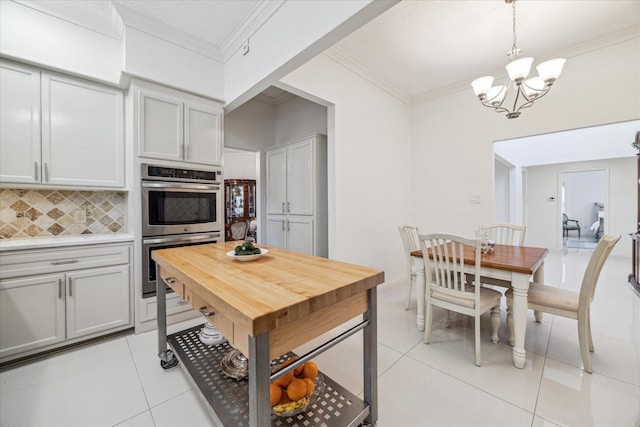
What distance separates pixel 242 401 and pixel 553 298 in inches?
90.7

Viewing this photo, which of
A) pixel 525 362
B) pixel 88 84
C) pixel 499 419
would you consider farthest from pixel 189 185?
pixel 525 362

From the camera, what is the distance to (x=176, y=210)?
261cm

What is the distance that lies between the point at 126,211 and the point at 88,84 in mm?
1215

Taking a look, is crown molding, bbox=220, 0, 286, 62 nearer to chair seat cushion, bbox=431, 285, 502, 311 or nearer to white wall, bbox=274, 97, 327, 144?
white wall, bbox=274, 97, 327, 144

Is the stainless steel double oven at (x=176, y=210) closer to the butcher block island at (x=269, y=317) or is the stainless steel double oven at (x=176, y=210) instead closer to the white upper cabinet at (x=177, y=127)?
the white upper cabinet at (x=177, y=127)

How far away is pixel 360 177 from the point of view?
3.38 metres

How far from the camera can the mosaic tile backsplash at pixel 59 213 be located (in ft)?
7.46

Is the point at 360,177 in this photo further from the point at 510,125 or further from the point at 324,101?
the point at 510,125

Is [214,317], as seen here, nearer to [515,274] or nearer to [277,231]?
[515,274]

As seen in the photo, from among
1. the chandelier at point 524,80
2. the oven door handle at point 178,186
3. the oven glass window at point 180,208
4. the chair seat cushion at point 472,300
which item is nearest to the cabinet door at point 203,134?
the oven door handle at point 178,186

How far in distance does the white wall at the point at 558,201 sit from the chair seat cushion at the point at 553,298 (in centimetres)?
607

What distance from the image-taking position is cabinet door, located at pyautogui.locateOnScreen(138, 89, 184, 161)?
241cm

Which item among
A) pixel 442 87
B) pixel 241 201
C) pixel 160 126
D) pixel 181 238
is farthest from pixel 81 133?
pixel 241 201

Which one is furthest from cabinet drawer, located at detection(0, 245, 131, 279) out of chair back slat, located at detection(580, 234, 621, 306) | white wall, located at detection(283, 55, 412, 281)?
chair back slat, located at detection(580, 234, 621, 306)
